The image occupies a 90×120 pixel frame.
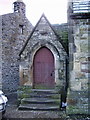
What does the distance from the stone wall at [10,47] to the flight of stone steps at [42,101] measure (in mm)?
4796

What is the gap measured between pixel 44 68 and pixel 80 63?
3953 mm

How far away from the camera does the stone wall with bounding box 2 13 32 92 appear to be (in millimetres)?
14719

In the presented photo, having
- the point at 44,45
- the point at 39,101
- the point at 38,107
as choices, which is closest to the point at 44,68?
the point at 44,45

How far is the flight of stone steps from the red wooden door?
569mm

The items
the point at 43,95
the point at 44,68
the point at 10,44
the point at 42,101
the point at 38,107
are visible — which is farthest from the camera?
the point at 10,44

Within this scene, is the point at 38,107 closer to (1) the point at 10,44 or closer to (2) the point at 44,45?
(2) the point at 44,45

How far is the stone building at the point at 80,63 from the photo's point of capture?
7105mm

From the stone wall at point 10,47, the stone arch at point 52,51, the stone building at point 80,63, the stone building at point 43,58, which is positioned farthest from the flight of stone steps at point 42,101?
the stone wall at point 10,47

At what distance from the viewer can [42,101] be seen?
9.84 m

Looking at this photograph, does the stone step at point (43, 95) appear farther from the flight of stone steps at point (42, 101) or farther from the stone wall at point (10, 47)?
the stone wall at point (10, 47)

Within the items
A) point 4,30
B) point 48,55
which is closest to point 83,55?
point 48,55

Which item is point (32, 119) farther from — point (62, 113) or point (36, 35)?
point (36, 35)

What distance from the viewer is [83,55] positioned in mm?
7152

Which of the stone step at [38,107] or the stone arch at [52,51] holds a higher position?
A: the stone arch at [52,51]
